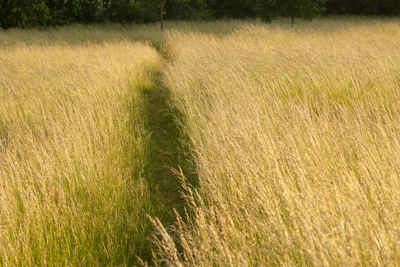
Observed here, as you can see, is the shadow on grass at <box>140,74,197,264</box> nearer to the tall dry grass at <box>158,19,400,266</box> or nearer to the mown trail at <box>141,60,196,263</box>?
the mown trail at <box>141,60,196,263</box>

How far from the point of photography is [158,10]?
27.5m

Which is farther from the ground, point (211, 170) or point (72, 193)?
point (211, 170)

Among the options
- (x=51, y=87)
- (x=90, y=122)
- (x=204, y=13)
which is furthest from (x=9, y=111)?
(x=204, y=13)

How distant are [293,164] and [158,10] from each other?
90.0ft

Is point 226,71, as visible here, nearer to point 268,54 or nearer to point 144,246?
point 268,54

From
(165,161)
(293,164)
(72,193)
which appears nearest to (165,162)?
(165,161)

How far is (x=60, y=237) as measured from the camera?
246 centimetres

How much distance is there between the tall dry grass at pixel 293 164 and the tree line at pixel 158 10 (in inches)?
408

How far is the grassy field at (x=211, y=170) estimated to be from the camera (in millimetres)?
1891

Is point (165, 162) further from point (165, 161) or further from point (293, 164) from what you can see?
point (293, 164)

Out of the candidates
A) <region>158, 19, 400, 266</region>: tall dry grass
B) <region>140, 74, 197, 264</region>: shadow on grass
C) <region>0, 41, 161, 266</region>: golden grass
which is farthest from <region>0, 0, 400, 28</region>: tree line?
<region>0, 41, 161, 266</region>: golden grass

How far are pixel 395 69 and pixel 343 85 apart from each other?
1390mm

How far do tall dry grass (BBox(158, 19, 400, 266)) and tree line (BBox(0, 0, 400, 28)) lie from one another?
10363mm

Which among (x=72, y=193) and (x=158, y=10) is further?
(x=158, y=10)
